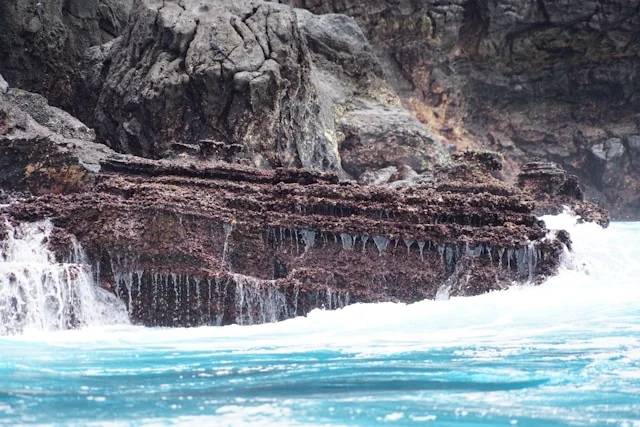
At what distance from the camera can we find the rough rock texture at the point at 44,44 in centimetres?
2872

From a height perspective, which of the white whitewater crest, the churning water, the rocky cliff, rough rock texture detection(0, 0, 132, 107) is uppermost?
rough rock texture detection(0, 0, 132, 107)

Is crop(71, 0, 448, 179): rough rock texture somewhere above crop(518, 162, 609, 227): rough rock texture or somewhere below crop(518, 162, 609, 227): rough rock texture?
above

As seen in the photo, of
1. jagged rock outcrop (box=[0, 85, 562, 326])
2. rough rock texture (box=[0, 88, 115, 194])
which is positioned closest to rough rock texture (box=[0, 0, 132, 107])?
rough rock texture (box=[0, 88, 115, 194])

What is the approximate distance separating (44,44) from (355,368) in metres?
24.0

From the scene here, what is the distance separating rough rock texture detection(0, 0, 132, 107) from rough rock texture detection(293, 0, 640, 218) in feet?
54.9

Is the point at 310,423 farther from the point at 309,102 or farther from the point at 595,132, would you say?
the point at 595,132

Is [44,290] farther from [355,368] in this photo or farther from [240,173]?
[355,368]

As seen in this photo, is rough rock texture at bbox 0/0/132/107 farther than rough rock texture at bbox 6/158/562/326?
Yes

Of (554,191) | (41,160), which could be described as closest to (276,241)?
(41,160)

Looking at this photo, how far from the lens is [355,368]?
10.0 metres

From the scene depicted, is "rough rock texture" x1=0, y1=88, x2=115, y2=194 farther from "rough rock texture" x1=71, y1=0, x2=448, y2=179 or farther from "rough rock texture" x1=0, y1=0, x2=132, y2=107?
"rough rock texture" x1=0, y1=0, x2=132, y2=107

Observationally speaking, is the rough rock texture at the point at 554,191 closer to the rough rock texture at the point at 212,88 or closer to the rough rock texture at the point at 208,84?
the rough rock texture at the point at 212,88

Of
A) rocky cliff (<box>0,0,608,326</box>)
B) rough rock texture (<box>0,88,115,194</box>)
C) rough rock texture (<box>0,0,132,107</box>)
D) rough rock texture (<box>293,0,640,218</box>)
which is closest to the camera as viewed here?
rocky cliff (<box>0,0,608,326</box>)

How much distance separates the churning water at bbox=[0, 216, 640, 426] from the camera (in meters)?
7.81
